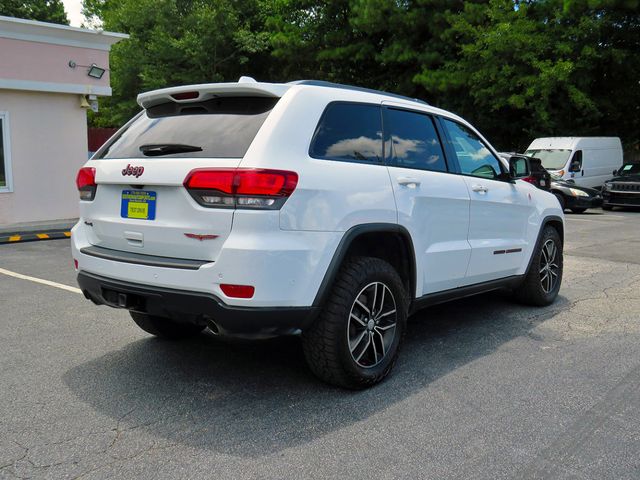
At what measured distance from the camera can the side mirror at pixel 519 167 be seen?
541 centimetres

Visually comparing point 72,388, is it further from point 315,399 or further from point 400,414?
point 400,414

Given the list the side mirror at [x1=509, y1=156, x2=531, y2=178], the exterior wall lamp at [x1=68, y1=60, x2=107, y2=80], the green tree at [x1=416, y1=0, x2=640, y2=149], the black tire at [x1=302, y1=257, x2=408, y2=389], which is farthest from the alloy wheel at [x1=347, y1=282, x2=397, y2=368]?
the green tree at [x1=416, y1=0, x2=640, y2=149]

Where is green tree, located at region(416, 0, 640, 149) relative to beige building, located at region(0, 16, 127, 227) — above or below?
above

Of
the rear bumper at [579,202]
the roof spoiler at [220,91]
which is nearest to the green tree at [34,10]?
the rear bumper at [579,202]

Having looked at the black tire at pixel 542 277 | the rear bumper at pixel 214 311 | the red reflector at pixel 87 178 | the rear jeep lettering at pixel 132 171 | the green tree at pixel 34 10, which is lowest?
the black tire at pixel 542 277

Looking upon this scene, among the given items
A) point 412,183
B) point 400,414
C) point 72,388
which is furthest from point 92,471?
point 412,183

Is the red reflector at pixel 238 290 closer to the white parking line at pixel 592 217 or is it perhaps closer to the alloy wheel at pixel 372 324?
the alloy wheel at pixel 372 324

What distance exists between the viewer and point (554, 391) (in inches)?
150

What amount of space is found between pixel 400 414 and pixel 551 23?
22501 millimetres

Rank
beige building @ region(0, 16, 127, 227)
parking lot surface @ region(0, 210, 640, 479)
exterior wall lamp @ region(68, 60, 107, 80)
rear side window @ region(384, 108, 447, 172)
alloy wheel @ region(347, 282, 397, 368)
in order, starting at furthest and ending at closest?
exterior wall lamp @ region(68, 60, 107, 80) → beige building @ region(0, 16, 127, 227) → rear side window @ region(384, 108, 447, 172) → alloy wheel @ region(347, 282, 397, 368) → parking lot surface @ region(0, 210, 640, 479)

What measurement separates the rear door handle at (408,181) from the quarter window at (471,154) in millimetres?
802

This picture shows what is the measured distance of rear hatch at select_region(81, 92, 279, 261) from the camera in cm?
332

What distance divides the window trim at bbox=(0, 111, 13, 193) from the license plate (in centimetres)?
1063

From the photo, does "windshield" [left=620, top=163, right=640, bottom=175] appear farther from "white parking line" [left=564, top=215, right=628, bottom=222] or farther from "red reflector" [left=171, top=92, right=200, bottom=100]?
"red reflector" [left=171, top=92, right=200, bottom=100]
